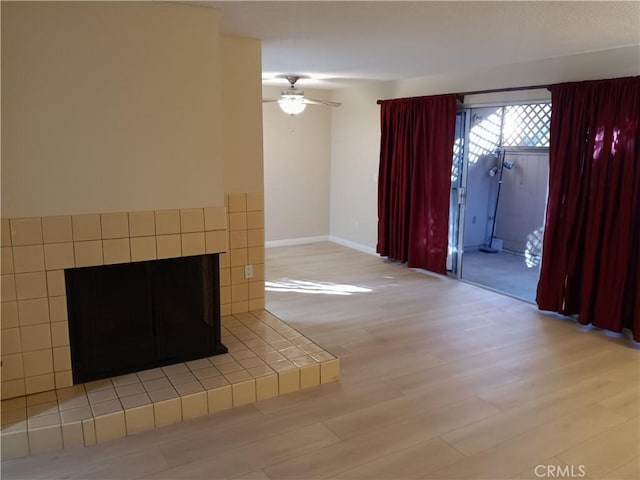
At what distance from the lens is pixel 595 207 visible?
4.18 m

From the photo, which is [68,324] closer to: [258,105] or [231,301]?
[231,301]

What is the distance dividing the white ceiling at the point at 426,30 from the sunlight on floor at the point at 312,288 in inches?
90.4

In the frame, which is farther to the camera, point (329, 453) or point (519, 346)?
point (519, 346)

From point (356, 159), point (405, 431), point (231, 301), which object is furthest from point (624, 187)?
point (356, 159)

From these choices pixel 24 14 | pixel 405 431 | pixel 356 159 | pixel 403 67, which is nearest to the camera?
pixel 24 14

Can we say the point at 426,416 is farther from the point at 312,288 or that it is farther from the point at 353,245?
the point at 353,245

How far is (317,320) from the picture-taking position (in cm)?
447

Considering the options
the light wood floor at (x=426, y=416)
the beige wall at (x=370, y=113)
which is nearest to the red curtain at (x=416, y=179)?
the beige wall at (x=370, y=113)

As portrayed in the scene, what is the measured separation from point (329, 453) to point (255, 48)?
2.95 m

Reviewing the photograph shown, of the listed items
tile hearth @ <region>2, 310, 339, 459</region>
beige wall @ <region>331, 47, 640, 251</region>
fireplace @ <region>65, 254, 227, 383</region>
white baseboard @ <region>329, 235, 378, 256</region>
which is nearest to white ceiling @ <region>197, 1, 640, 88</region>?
beige wall @ <region>331, 47, 640, 251</region>

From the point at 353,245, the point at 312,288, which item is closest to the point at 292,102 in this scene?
the point at 312,288

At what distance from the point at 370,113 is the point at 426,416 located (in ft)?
15.7

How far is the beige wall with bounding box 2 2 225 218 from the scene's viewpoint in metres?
2.63

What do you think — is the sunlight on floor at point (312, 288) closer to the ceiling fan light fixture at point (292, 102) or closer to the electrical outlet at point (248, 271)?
the electrical outlet at point (248, 271)
